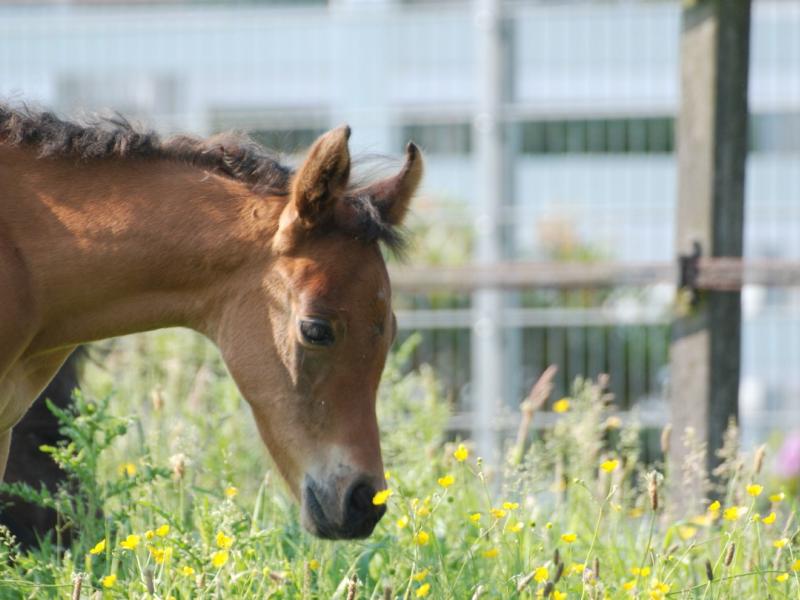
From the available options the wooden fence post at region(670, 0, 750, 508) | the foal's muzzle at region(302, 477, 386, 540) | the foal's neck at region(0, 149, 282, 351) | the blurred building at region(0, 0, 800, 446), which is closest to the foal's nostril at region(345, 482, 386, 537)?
the foal's muzzle at region(302, 477, 386, 540)

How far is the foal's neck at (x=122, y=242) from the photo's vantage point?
3406 millimetres

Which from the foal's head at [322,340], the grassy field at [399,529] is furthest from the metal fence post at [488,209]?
the foal's head at [322,340]

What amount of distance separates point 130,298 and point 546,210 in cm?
452

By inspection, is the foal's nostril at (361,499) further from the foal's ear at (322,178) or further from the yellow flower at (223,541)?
the foal's ear at (322,178)

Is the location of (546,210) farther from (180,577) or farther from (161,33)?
(180,577)

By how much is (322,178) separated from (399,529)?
1130mm

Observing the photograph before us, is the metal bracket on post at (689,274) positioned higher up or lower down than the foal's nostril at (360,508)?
higher up

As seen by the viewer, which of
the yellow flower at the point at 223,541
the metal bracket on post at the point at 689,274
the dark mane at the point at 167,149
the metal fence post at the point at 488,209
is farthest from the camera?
the metal fence post at the point at 488,209

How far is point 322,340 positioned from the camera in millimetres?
3342

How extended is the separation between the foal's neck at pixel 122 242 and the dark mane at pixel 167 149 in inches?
1.9

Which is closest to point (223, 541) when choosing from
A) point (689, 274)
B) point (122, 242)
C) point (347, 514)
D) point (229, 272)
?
point (347, 514)

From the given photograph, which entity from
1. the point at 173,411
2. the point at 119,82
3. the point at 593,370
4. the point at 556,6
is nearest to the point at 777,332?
the point at 593,370

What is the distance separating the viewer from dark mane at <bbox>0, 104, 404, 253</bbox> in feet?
11.4

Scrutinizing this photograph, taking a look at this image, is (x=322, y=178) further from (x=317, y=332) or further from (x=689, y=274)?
(x=689, y=274)
